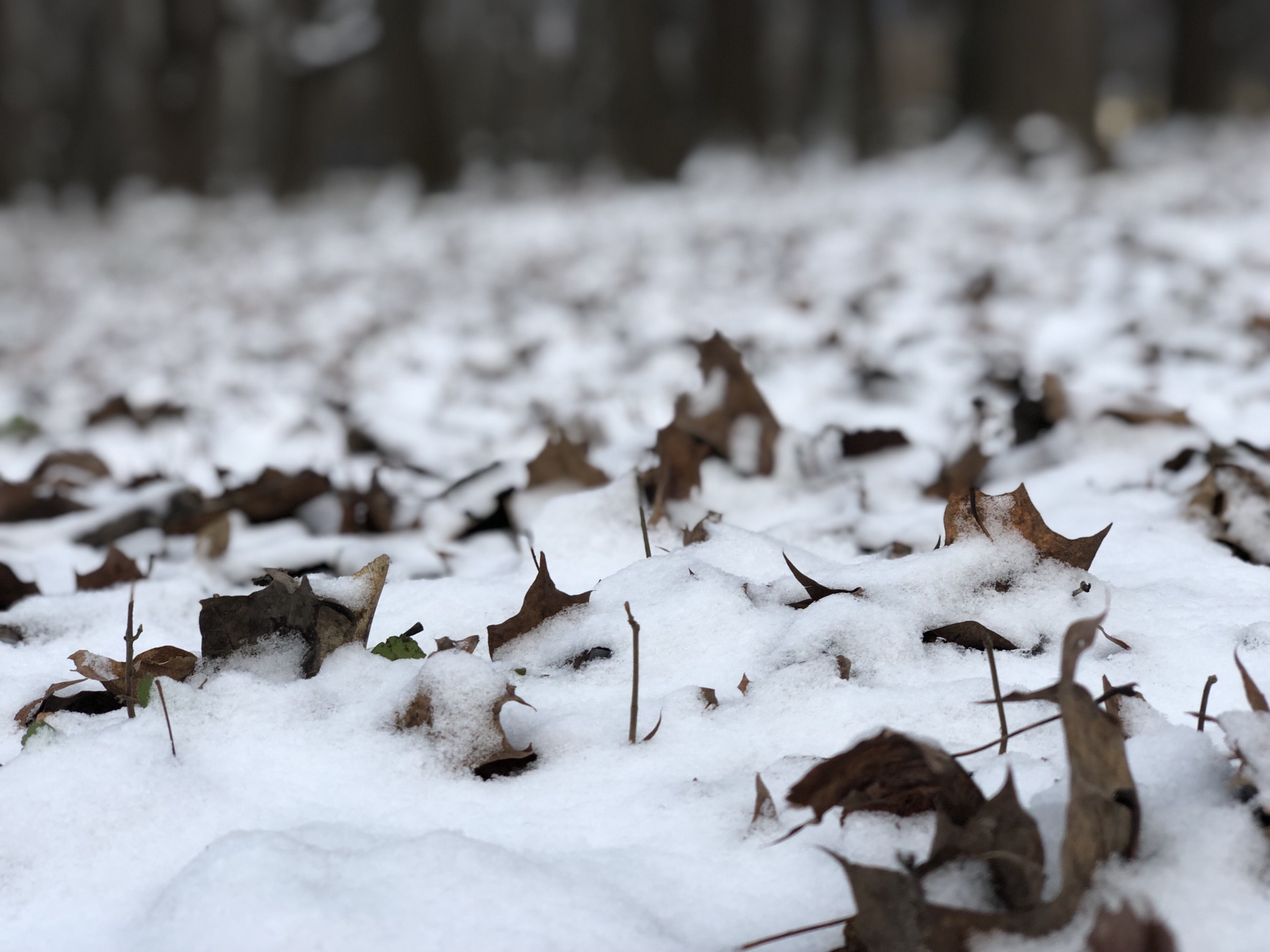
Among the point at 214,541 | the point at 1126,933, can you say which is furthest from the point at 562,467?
the point at 1126,933

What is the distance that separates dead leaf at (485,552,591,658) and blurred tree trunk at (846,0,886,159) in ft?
40.6

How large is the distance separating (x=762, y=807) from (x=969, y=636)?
0.36 meters

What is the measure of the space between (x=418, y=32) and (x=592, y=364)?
8222 mm

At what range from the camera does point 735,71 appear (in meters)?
10.8

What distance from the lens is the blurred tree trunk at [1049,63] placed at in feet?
22.7

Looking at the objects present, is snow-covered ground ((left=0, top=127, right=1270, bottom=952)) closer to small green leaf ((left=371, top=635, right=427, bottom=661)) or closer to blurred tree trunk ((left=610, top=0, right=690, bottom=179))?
small green leaf ((left=371, top=635, right=427, bottom=661))

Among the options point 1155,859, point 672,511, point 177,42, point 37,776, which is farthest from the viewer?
point 177,42

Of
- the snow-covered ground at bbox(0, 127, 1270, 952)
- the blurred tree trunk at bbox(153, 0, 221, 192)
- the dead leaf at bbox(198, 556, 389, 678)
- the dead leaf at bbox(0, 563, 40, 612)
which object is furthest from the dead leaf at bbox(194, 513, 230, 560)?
the blurred tree trunk at bbox(153, 0, 221, 192)

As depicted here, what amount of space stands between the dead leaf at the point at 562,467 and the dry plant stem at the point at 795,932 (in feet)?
3.63

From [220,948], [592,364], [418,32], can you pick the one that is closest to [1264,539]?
[220,948]

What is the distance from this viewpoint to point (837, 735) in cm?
100

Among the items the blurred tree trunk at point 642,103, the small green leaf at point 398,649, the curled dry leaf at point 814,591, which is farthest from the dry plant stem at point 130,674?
the blurred tree trunk at point 642,103

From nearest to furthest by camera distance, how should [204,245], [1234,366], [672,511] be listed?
[672,511], [1234,366], [204,245]

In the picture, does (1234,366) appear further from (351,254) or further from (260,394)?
(351,254)
